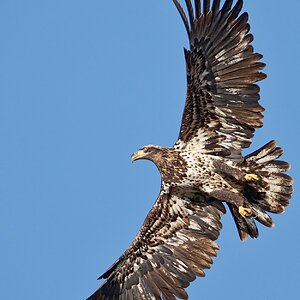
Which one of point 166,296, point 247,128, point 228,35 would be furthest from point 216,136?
point 166,296

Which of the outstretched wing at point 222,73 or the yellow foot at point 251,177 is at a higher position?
the outstretched wing at point 222,73

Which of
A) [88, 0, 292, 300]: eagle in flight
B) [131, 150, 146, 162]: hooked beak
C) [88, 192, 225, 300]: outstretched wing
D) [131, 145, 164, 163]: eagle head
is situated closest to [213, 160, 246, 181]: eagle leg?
[88, 0, 292, 300]: eagle in flight

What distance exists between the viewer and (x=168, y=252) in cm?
1867

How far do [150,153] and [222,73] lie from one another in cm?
187

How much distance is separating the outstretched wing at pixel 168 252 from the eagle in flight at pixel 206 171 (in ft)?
0.06

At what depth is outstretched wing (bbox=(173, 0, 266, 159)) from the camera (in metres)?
17.5

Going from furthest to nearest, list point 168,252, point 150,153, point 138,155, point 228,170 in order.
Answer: point 168,252 < point 138,155 < point 150,153 < point 228,170

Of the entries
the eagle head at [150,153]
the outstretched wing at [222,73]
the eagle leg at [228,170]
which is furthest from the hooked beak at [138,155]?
the eagle leg at [228,170]

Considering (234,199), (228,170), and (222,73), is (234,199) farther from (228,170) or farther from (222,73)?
(222,73)

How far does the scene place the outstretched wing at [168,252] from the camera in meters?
18.4

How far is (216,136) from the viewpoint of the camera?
17953 mm

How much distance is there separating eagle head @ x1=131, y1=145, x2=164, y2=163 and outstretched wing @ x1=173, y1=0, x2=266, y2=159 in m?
0.69

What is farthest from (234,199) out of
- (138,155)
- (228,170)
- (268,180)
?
(138,155)

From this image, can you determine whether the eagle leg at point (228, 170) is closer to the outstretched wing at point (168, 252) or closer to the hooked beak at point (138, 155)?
the outstretched wing at point (168, 252)
